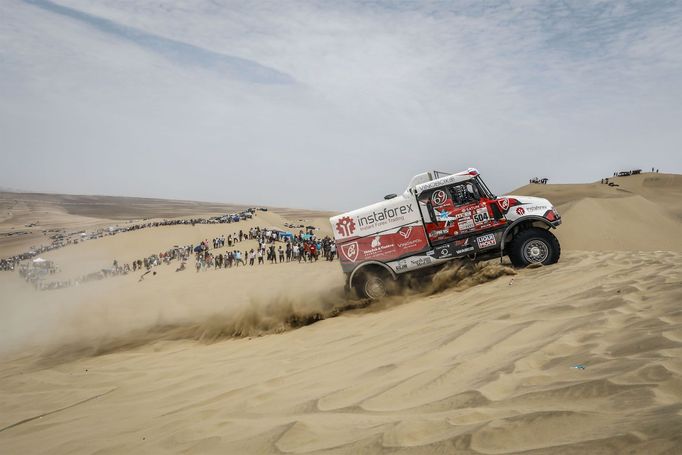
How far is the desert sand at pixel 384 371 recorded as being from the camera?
2.55m

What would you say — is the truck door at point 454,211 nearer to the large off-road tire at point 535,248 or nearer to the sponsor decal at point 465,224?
the sponsor decal at point 465,224

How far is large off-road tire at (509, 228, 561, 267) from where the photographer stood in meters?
10.2

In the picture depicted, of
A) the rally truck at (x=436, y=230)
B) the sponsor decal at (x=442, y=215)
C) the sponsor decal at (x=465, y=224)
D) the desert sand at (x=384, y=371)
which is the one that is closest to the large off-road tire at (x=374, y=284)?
the rally truck at (x=436, y=230)

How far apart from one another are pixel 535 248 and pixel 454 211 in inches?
77.7

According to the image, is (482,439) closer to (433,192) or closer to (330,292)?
(433,192)

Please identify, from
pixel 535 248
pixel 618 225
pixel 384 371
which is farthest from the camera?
pixel 618 225

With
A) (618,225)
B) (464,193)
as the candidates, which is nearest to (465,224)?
(464,193)

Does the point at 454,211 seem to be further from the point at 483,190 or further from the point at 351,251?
the point at 351,251

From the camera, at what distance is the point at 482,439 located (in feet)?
7.66

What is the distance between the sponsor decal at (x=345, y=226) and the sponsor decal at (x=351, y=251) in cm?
27

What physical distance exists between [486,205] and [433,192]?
1260 millimetres

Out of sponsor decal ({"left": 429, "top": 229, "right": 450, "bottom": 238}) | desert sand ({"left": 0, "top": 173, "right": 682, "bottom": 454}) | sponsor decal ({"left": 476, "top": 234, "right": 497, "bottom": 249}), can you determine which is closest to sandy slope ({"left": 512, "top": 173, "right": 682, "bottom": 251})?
sponsor decal ({"left": 476, "top": 234, "right": 497, "bottom": 249})

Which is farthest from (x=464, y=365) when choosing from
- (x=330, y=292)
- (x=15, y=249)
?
(x=15, y=249)

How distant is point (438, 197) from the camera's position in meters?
10.7
